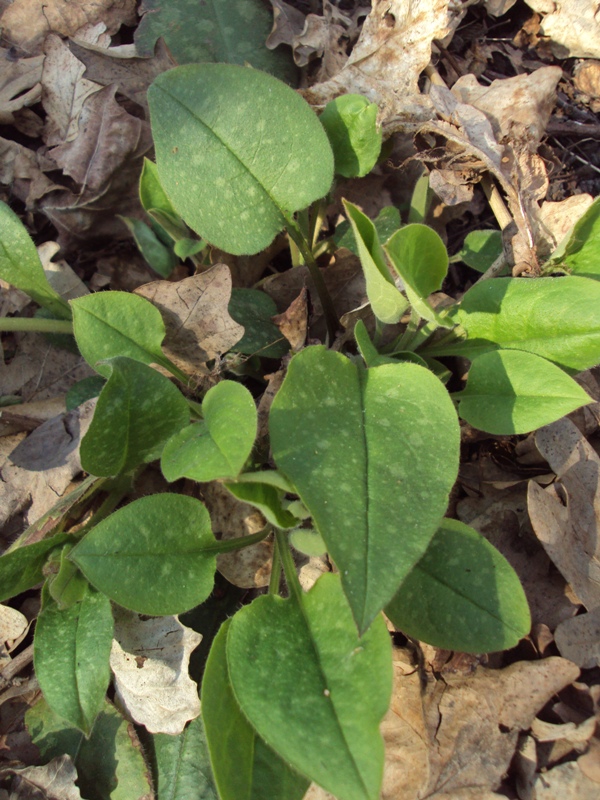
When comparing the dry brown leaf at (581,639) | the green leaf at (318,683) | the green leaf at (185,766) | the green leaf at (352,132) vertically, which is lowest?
the green leaf at (185,766)

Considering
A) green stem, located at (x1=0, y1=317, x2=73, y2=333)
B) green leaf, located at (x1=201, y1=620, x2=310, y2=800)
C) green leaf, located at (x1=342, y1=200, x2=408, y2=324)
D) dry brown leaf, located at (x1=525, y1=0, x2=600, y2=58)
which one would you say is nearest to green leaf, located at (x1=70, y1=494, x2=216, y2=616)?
green leaf, located at (x1=201, y1=620, x2=310, y2=800)

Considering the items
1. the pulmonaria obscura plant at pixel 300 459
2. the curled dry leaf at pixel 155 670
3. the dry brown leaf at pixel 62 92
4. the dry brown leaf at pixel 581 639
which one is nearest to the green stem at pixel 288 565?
the pulmonaria obscura plant at pixel 300 459

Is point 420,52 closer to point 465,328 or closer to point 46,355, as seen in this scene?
point 465,328

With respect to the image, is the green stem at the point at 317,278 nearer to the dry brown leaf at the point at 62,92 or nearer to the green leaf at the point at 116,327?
the green leaf at the point at 116,327

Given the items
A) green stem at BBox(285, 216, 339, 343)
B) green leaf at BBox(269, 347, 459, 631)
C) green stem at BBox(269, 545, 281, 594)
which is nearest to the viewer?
green leaf at BBox(269, 347, 459, 631)

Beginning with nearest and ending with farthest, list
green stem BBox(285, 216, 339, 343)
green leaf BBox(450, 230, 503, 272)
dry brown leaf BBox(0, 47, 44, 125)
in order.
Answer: green stem BBox(285, 216, 339, 343)
green leaf BBox(450, 230, 503, 272)
dry brown leaf BBox(0, 47, 44, 125)

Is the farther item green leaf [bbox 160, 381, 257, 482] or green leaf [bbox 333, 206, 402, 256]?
green leaf [bbox 333, 206, 402, 256]

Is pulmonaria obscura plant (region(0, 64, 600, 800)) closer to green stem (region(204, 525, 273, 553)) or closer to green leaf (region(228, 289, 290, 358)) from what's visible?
green stem (region(204, 525, 273, 553))

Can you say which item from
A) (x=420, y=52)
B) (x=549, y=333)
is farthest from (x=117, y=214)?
(x=549, y=333)
